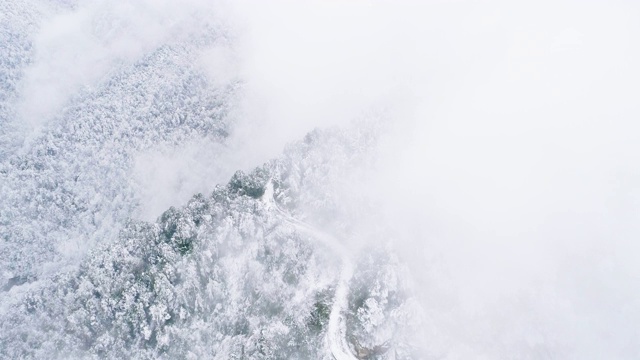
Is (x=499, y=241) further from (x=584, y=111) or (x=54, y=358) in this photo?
(x=54, y=358)

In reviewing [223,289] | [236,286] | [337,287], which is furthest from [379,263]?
[223,289]

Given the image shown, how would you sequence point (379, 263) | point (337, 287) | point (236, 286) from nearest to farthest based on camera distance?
point (379, 263), point (337, 287), point (236, 286)

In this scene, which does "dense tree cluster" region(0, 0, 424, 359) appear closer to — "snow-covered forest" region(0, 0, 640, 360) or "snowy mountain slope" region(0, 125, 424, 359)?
"snowy mountain slope" region(0, 125, 424, 359)

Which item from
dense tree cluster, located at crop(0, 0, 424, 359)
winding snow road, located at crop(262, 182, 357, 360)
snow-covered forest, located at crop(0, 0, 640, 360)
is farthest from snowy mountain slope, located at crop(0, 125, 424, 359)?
winding snow road, located at crop(262, 182, 357, 360)

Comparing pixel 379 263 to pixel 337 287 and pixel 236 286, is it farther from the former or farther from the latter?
pixel 236 286

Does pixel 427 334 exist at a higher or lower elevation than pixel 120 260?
lower

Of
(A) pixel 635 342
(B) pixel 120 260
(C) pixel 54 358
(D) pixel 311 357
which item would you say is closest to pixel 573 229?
(A) pixel 635 342

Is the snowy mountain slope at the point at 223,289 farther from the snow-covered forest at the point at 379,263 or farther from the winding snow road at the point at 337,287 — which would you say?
the winding snow road at the point at 337,287
